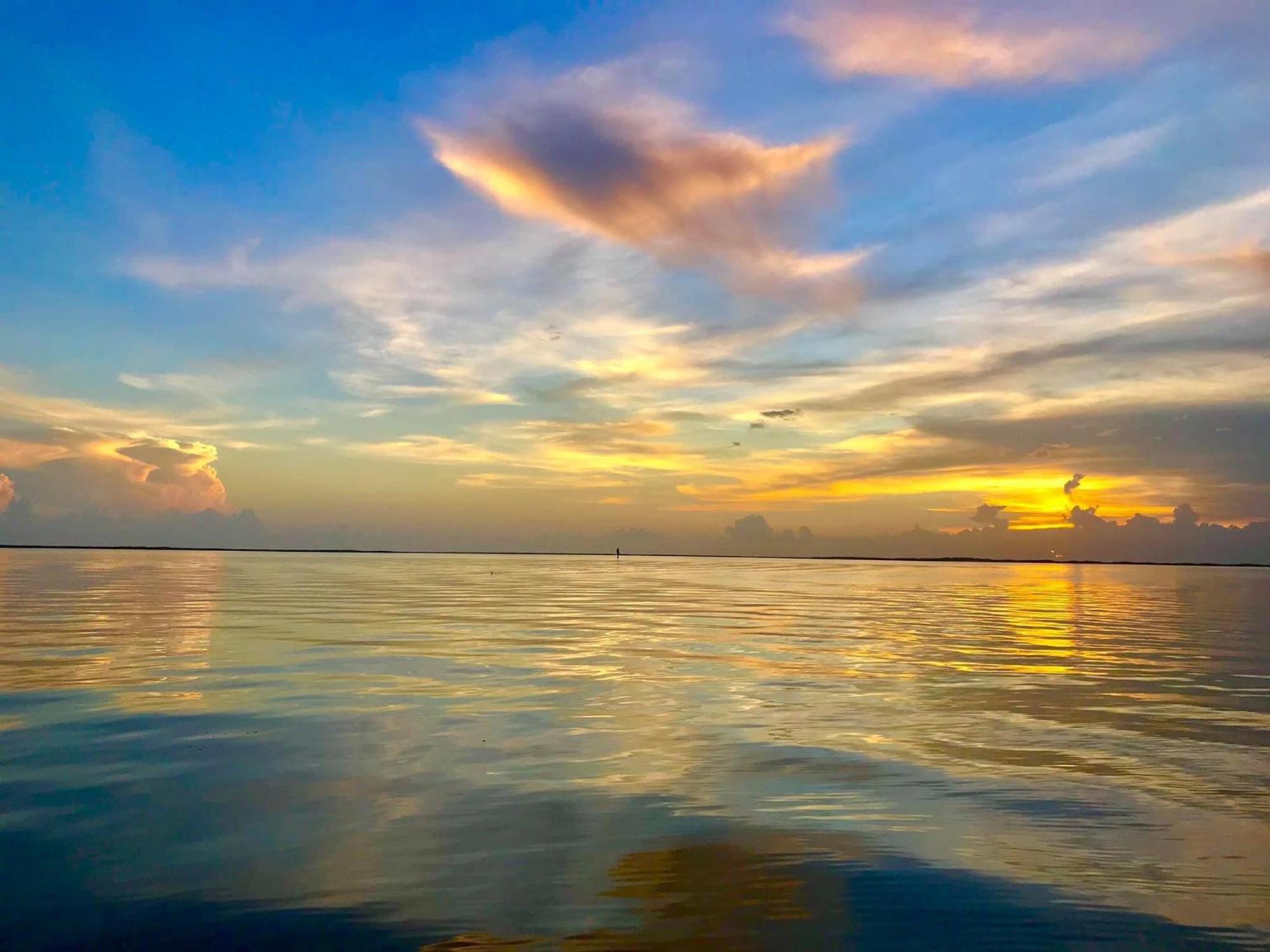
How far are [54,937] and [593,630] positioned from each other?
28.0m

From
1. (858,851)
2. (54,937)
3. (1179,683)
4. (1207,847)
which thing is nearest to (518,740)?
(858,851)

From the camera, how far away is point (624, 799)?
37.4ft

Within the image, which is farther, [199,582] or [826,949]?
[199,582]

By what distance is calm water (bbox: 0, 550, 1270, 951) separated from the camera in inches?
302

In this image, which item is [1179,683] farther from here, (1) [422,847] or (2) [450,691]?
(1) [422,847]

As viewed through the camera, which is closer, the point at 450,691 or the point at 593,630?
the point at 450,691

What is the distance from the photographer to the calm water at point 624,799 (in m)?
7.67

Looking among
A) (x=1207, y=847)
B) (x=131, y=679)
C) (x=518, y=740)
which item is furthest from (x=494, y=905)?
(x=131, y=679)

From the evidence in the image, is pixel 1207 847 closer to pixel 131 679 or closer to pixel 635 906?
pixel 635 906

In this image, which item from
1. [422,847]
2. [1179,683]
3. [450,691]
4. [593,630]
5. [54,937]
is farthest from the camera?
[593,630]

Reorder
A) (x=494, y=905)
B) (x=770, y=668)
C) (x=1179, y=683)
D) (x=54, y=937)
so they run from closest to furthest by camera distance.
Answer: (x=54, y=937), (x=494, y=905), (x=1179, y=683), (x=770, y=668)

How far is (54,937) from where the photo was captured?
23.2 ft

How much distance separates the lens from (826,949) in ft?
23.5

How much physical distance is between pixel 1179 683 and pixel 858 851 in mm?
17383
